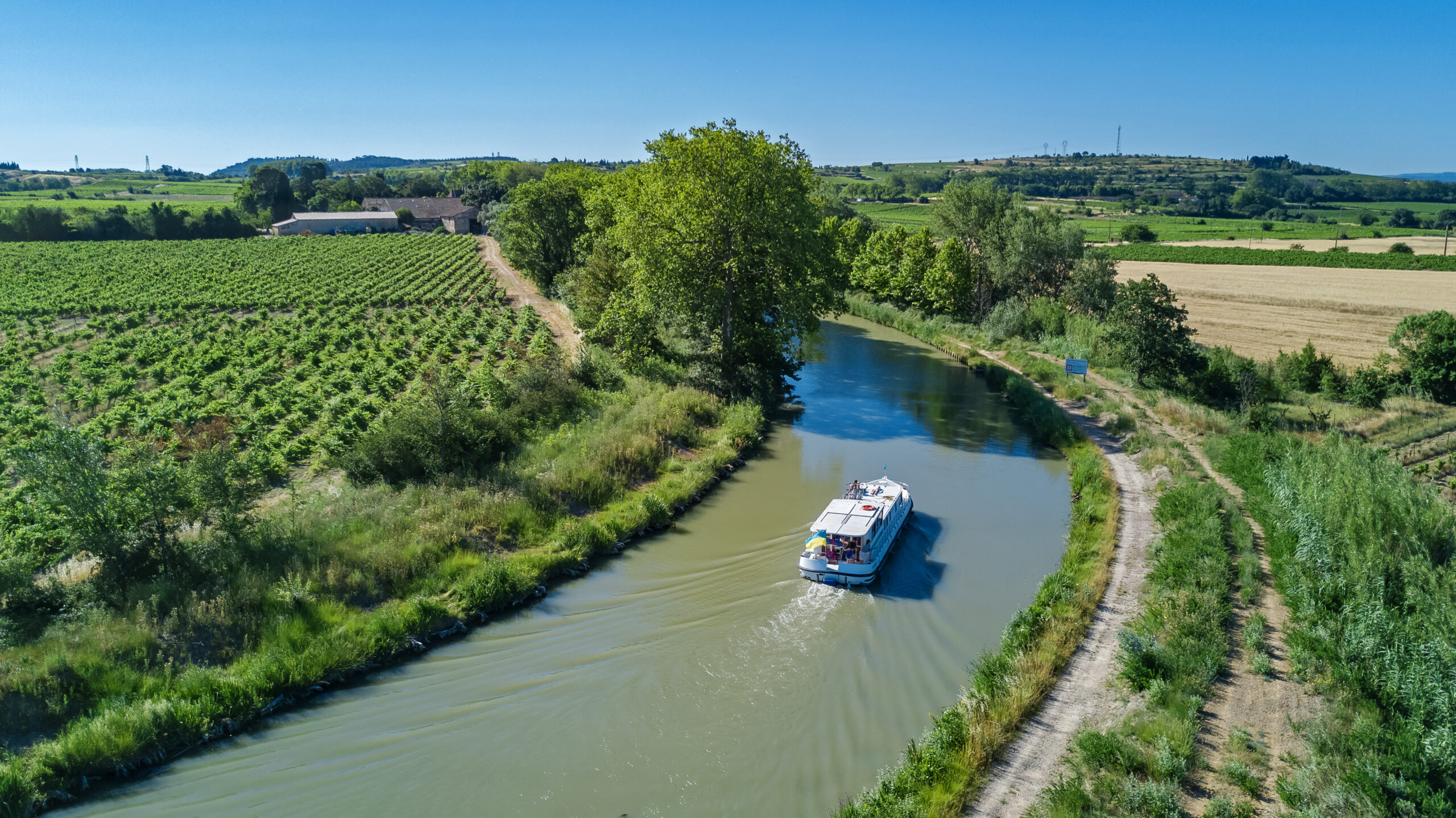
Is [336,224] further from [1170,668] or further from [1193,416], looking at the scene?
[1170,668]

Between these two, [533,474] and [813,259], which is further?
[813,259]

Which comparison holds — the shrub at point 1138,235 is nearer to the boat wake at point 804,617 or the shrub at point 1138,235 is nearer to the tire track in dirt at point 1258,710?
the tire track in dirt at point 1258,710

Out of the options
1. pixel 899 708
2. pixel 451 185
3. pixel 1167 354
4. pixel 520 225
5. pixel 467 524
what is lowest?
pixel 899 708

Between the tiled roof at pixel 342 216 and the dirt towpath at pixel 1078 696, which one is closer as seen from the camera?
the dirt towpath at pixel 1078 696

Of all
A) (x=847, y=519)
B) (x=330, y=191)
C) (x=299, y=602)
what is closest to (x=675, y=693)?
(x=847, y=519)

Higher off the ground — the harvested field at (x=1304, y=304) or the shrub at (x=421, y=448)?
the harvested field at (x=1304, y=304)

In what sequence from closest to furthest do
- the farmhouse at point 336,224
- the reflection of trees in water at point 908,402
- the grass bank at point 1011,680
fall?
the grass bank at point 1011,680 < the reflection of trees in water at point 908,402 < the farmhouse at point 336,224

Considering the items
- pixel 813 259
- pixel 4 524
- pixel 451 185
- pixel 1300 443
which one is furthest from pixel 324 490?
pixel 451 185

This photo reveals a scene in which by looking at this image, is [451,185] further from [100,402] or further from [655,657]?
[655,657]

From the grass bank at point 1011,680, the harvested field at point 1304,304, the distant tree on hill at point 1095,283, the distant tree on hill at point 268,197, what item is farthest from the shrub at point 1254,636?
the distant tree on hill at point 268,197
